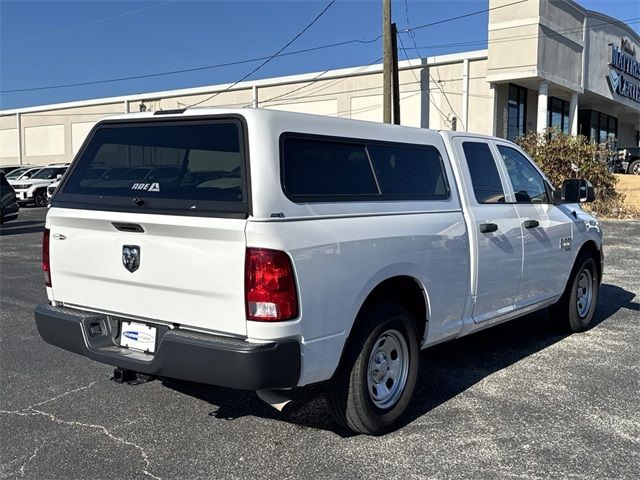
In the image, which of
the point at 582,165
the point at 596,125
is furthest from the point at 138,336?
the point at 596,125

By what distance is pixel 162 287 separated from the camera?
3.54m

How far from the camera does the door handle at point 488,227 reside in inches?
187

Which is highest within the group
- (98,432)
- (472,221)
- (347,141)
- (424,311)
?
(347,141)

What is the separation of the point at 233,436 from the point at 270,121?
197 cm

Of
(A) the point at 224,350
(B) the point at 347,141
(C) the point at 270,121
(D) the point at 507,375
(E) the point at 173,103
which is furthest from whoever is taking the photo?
(E) the point at 173,103

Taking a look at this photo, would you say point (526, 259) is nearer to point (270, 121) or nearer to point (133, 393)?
point (270, 121)

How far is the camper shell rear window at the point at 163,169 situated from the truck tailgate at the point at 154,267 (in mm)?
93

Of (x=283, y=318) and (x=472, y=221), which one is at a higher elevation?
(x=472, y=221)

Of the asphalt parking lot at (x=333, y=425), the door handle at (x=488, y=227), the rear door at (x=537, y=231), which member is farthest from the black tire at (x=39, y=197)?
the door handle at (x=488, y=227)

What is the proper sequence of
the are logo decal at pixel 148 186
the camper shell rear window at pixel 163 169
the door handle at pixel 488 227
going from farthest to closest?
the door handle at pixel 488 227, the are logo decal at pixel 148 186, the camper shell rear window at pixel 163 169

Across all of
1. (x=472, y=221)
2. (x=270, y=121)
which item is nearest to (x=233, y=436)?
(x=270, y=121)

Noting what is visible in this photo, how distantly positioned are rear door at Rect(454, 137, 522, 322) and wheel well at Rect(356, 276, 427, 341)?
1.97ft

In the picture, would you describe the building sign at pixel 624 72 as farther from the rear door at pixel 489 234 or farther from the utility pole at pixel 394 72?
the rear door at pixel 489 234

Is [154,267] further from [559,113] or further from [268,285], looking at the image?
[559,113]
